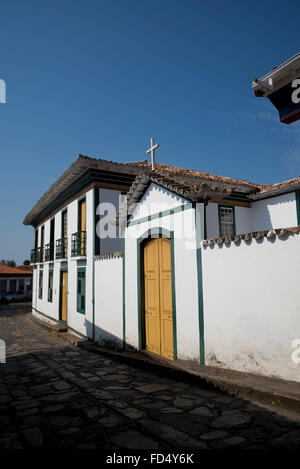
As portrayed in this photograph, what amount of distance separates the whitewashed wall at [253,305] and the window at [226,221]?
5.49 m

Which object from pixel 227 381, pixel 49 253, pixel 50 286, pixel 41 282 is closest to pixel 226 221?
pixel 227 381

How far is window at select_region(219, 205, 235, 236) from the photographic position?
35.7ft

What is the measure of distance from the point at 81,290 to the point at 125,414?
293 inches

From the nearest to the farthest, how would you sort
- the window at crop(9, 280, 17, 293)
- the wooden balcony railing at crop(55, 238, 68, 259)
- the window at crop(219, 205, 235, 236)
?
the window at crop(219, 205, 235, 236) < the wooden balcony railing at crop(55, 238, 68, 259) < the window at crop(9, 280, 17, 293)

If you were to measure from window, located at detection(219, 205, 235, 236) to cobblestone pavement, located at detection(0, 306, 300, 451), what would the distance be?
19.9 feet

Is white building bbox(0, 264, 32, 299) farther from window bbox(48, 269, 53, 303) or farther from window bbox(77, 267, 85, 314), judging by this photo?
window bbox(77, 267, 85, 314)

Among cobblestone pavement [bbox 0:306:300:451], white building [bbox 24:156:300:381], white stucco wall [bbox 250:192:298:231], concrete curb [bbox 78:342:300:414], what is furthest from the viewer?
white stucco wall [bbox 250:192:298:231]

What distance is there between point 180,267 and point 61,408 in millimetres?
3191

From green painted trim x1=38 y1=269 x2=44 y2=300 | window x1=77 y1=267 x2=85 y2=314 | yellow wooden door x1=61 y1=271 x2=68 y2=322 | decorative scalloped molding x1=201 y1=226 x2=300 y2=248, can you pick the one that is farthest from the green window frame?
green painted trim x1=38 y1=269 x2=44 y2=300

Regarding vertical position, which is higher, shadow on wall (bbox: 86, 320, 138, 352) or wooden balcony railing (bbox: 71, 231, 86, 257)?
wooden balcony railing (bbox: 71, 231, 86, 257)

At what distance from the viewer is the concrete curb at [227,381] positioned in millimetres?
3808

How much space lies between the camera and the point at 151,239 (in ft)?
24.4

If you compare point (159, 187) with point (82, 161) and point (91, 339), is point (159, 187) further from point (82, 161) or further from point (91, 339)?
point (91, 339)

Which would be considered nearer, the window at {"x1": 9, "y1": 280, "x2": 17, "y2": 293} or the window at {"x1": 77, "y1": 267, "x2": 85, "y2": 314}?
the window at {"x1": 77, "y1": 267, "x2": 85, "y2": 314}
